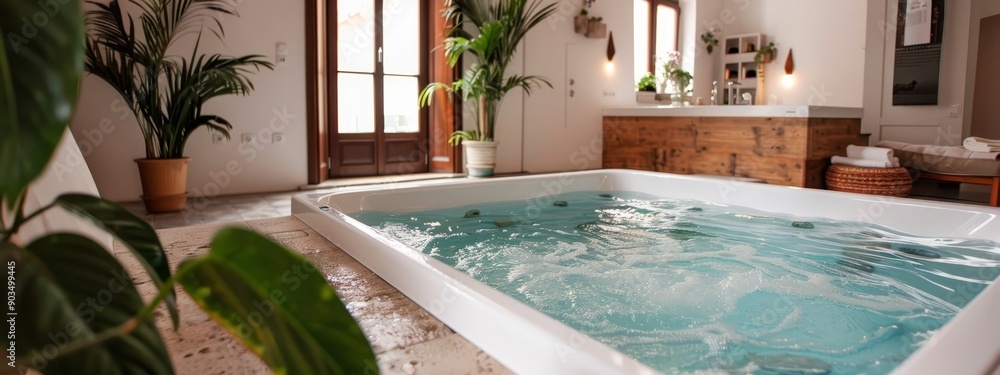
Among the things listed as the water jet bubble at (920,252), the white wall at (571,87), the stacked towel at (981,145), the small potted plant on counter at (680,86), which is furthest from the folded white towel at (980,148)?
the white wall at (571,87)

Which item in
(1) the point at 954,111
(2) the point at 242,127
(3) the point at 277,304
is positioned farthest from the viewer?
(1) the point at 954,111

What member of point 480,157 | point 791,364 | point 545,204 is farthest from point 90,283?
point 480,157

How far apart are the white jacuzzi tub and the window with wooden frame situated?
162 inches

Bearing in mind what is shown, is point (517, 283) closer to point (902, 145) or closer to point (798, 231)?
point (798, 231)

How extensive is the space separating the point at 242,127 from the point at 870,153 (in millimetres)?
4553

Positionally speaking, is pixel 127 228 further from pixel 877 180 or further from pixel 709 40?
pixel 709 40

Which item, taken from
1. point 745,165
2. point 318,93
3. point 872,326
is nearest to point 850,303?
point 872,326

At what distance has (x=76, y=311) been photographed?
1.28 ft

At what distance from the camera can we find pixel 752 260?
213 centimetres

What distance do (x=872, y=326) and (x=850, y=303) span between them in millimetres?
182

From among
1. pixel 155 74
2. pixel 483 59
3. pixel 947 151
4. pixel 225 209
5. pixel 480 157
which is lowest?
pixel 225 209

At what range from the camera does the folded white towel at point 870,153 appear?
4188 mm

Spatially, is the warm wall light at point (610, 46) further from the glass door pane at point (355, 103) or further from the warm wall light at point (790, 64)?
the glass door pane at point (355, 103)

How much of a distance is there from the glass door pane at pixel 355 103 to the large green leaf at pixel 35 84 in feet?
16.0
